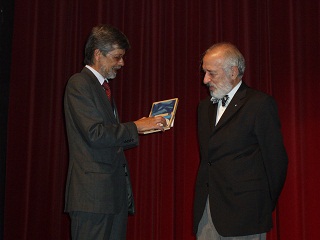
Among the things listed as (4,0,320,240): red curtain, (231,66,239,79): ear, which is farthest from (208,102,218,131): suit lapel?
(4,0,320,240): red curtain

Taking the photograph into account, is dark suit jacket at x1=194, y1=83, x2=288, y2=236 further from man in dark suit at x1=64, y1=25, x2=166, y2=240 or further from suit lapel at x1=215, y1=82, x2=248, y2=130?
man in dark suit at x1=64, y1=25, x2=166, y2=240

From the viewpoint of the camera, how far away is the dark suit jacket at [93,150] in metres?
2.23

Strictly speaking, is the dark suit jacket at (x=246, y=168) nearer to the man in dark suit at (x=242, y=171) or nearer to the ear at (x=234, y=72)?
the man in dark suit at (x=242, y=171)

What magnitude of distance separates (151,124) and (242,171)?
62 cm

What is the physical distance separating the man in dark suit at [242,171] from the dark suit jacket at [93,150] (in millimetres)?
457

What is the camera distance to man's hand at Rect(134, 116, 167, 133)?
247 cm

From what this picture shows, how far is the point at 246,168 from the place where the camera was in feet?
7.22

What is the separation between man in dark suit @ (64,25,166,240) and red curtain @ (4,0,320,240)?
1384 millimetres

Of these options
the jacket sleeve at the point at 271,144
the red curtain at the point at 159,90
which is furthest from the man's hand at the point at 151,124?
the red curtain at the point at 159,90

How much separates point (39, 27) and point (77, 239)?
259 cm

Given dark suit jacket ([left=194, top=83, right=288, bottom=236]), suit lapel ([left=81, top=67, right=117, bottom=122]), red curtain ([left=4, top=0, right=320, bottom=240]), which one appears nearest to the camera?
dark suit jacket ([left=194, top=83, right=288, bottom=236])

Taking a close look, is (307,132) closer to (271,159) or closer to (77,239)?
(271,159)

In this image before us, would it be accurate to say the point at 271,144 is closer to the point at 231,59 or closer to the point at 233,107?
the point at 233,107

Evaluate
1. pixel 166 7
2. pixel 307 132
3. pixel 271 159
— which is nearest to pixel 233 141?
pixel 271 159
